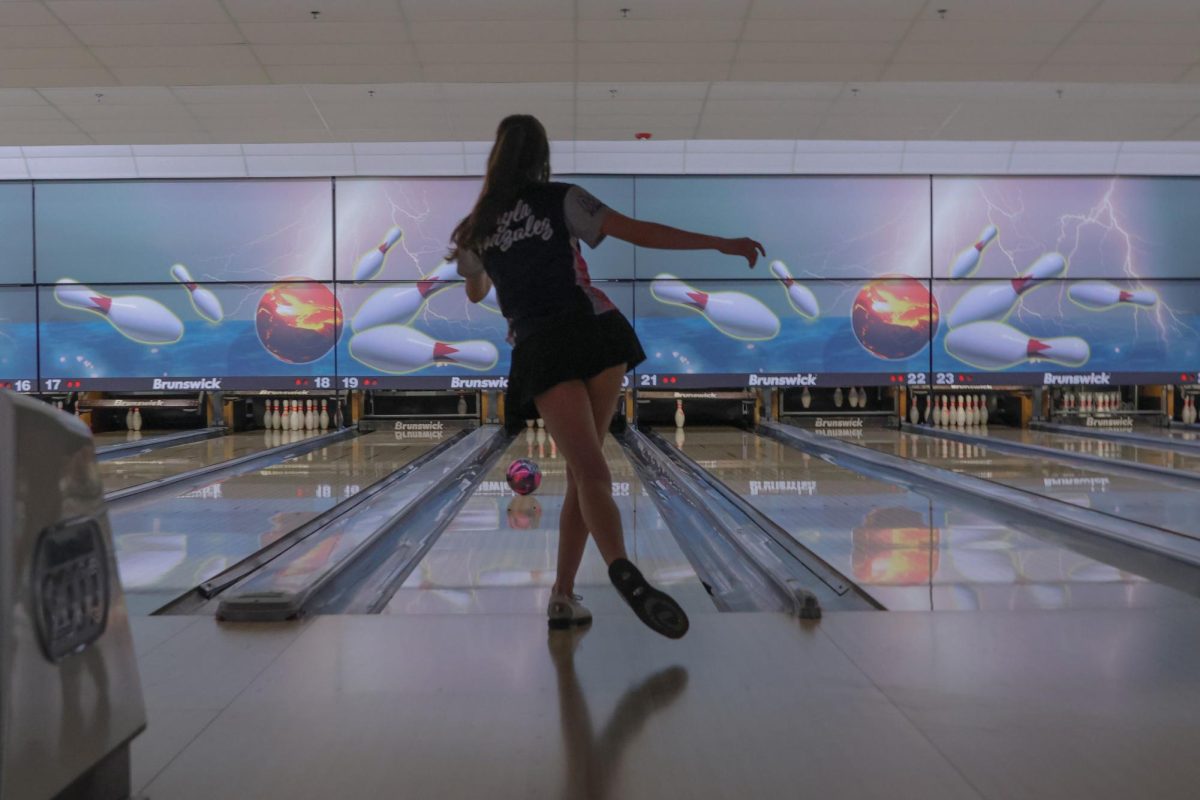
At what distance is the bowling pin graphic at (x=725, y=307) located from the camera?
8.52 m

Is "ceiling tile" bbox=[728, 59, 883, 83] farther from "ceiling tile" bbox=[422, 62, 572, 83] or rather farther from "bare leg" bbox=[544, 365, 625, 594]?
"bare leg" bbox=[544, 365, 625, 594]

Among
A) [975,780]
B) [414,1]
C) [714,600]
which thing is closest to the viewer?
[975,780]

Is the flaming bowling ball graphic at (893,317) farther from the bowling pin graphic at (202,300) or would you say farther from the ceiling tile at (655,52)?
the bowling pin graphic at (202,300)

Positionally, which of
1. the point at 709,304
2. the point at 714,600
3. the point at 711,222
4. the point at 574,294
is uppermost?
the point at 711,222

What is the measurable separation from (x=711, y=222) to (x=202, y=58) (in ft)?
14.1

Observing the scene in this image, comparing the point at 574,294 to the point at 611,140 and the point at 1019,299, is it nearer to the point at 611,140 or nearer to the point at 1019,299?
the point at 611,140

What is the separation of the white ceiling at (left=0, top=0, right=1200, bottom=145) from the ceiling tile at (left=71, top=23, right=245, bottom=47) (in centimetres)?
2

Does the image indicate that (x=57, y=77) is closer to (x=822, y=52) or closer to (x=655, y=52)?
(x=655, y=52)

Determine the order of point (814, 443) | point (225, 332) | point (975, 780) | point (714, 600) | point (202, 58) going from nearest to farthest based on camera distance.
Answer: point (975, 780)
point (714, 600)
point (202, 58)
point (814, 443)
point (225, 332)

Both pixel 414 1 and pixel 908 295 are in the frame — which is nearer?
pixel 414 1

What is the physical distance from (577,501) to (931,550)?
1.61 meters

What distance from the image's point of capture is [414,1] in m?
5.00

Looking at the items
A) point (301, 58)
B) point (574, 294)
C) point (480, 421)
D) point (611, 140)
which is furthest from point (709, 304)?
point (574, 294)

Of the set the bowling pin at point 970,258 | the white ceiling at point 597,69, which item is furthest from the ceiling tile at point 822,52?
the bowling pin at point 970,258
